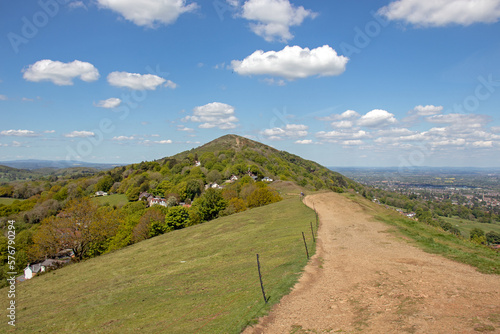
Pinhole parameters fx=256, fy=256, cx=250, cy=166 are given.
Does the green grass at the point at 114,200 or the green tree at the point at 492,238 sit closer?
the green tree at the point at 492,238

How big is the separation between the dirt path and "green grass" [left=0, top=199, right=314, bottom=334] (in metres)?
1.24

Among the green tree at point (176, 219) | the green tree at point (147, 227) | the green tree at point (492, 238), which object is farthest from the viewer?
the green tree at point (492, 238)

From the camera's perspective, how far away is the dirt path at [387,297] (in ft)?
27.8

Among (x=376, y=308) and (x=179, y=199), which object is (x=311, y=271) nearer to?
(x=376, y=308)

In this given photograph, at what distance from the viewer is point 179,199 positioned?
105688 millimetres

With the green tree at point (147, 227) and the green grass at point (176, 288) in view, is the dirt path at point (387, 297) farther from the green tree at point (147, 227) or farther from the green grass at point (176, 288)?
the green tree at point (147, 227)

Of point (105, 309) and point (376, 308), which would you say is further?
point (105, 309)

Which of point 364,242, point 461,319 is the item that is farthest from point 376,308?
point 364,242

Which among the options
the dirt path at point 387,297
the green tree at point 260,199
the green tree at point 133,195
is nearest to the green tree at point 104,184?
the green tree at point 133,195

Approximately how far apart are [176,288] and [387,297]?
1288 cm

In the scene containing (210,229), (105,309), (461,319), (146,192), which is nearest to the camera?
(461,319)

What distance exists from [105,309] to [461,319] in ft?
59.9

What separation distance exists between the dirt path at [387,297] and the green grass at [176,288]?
1.24 metres

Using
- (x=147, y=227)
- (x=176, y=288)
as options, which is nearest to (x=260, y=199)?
(x=147, y=227)
